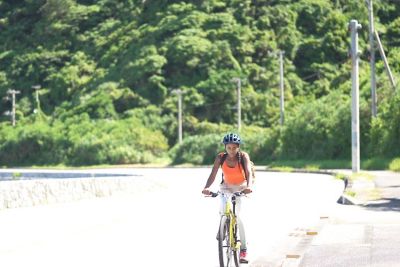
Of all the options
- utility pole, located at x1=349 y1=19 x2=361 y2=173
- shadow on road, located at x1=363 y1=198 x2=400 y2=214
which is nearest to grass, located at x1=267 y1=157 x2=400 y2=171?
utility pole, located at x1=349 y1=19 x2=361 y2=173

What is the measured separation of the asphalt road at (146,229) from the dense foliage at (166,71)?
119 ft

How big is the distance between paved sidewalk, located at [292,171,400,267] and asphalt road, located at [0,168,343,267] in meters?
0.42

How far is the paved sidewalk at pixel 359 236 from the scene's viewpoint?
9.70 metres

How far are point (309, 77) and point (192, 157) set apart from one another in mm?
26742

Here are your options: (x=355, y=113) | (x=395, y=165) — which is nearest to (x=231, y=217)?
(x=355, y=113)

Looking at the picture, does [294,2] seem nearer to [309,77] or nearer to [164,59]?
[309,77]

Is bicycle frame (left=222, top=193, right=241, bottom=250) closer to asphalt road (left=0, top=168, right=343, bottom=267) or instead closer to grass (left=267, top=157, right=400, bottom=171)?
asphalt road (left=0, top=168, right=343, bottom=267)

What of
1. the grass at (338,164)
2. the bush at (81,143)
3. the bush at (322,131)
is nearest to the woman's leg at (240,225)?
the grass at (338,164)

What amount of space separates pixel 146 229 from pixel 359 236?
12.5 feet

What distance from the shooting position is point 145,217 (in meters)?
16.5

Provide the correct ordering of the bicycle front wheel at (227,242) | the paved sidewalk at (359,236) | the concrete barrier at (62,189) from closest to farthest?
the bicycle front wheel at (227,242)
the paved sidewalk at (359,236)
the concrete barrier at (62,189)

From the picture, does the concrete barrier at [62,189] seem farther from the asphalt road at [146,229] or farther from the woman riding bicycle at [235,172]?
the woman riding bicycle at [235,172]

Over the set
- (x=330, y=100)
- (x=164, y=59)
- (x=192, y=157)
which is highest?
(x=164, y=59)

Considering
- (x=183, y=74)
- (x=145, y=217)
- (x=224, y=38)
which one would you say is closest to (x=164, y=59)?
(x=183, y=74)
